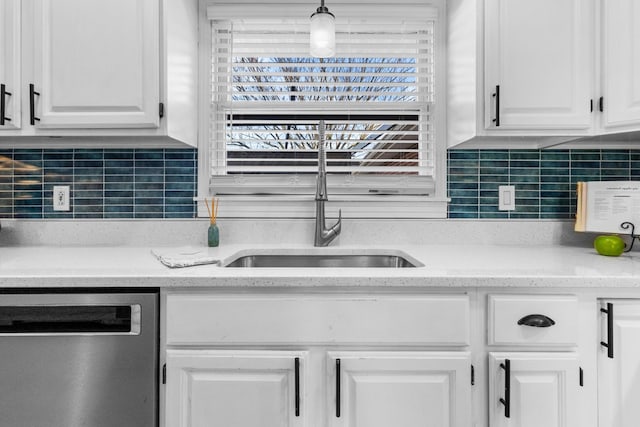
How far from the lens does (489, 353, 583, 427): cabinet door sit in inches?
42.2

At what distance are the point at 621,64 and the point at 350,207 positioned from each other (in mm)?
1139

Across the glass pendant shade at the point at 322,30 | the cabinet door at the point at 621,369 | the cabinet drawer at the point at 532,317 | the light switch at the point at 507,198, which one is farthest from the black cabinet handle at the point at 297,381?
the light switch at the point at 507,198

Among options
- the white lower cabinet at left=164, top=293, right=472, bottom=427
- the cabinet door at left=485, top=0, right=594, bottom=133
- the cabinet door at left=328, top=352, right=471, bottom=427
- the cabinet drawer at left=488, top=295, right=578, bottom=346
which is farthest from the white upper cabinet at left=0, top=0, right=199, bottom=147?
the cabinet drawer at left=488, top=295, right=578, bottom=346

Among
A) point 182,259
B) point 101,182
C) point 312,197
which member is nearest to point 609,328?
point 312,197

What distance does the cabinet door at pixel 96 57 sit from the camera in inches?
53.9

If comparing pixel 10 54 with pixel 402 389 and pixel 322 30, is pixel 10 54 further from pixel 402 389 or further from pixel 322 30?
pixel 402 389

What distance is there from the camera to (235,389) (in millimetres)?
1082

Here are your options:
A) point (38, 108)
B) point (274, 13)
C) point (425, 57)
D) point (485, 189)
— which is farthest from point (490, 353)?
point (38, 108)

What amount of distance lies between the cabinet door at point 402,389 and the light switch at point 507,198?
897 mm

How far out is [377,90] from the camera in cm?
Answer: 181

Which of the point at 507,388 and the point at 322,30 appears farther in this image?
the point at 322,30

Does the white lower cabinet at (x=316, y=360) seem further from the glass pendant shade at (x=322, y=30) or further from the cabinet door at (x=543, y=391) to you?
the glass pendant shade at (x=322, y=30)

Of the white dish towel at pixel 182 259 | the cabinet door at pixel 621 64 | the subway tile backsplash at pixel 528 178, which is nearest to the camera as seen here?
the white dish towel at pixel 182 259

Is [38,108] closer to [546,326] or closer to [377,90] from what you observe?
[377,90]
